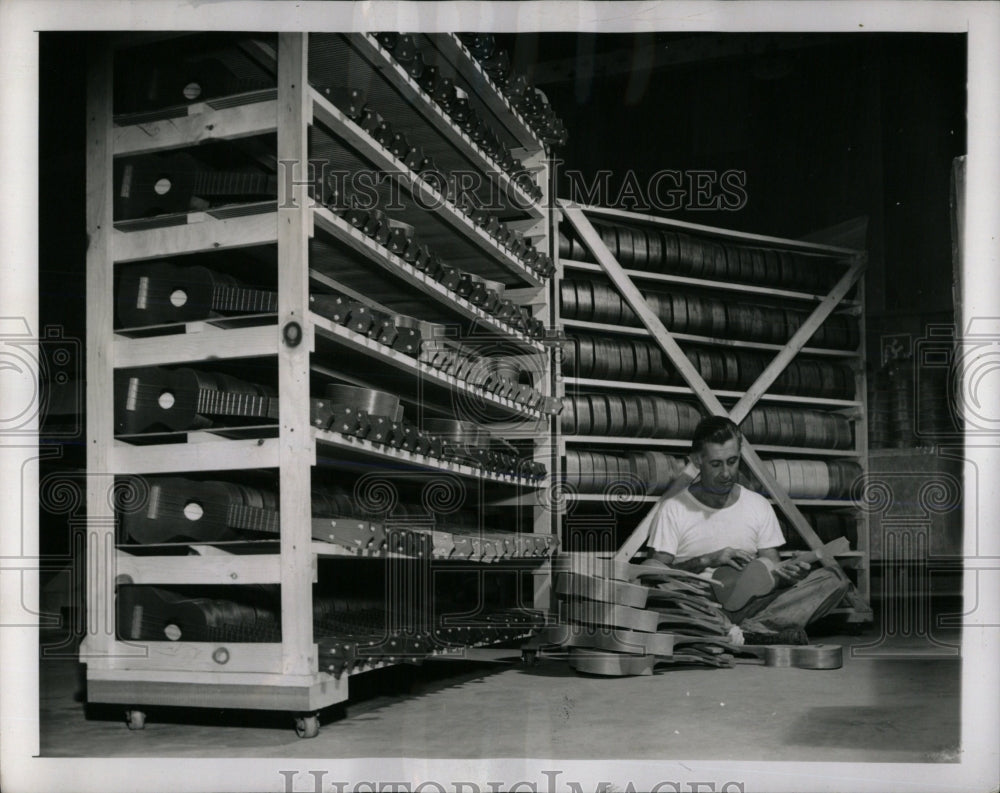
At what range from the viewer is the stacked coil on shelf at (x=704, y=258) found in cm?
831

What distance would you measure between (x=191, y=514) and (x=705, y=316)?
534 cm

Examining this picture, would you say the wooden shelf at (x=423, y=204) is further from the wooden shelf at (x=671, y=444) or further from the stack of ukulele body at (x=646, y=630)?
the stack of ukulele body at (x=646, y=630)

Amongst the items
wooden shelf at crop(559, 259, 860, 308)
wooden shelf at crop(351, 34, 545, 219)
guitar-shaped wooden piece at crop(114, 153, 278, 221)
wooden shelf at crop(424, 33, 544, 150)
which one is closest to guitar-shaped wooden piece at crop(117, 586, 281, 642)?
guitar-shaped wooden piece at crop(114, 153, 278, 221)

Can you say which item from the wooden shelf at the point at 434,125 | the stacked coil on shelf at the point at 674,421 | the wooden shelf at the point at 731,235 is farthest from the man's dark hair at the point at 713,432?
the wooden shelf at the point at 434,125

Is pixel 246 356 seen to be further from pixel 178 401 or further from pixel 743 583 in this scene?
pixel 743 583

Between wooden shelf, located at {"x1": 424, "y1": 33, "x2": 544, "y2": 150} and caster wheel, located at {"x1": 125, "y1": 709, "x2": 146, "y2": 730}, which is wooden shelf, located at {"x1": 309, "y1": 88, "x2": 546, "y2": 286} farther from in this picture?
caster wheel, located at {"x1": 125, "y1": 709, "x2": 146, "y2": 730}

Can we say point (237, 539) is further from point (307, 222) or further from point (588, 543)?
point (588, 543)

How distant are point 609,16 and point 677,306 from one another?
466 centimetres

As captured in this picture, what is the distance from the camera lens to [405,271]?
5.12 metres

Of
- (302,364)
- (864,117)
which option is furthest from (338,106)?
(864,117)

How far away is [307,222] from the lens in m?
4.20

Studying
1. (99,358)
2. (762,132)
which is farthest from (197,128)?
(762,132)

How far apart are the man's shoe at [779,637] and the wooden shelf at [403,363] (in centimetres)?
198

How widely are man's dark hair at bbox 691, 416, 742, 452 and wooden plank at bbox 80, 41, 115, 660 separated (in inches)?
190
